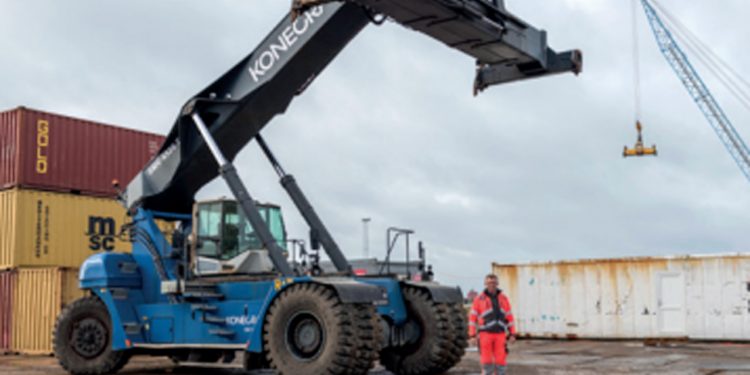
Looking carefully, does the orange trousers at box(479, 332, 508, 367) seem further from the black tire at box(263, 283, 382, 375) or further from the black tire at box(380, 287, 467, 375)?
the black tire at box(380, 287, 467, 375)

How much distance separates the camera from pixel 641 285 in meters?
23.0

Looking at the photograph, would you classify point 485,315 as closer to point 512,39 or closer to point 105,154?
point 512,39

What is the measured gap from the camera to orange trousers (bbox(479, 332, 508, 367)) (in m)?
10.4

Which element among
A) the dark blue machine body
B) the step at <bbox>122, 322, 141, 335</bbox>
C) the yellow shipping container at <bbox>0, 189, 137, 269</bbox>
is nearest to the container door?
the dark blue machine body

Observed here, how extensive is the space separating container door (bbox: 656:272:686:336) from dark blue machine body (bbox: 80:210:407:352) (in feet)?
39.0

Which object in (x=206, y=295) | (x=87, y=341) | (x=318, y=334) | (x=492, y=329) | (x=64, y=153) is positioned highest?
(x=64, y=153)

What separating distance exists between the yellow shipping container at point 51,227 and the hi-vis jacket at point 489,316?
36.9 ft

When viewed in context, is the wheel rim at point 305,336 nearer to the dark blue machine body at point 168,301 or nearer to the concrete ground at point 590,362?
the dark blue machine body at point 168,301

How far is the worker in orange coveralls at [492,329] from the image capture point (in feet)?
33.9

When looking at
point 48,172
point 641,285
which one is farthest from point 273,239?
point 641,285

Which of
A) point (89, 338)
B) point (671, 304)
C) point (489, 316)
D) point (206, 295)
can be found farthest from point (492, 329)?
point (671, 304)

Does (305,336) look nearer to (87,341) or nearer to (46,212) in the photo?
(87,341)

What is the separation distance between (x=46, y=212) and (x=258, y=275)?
9.43 m

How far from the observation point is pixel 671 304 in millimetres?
22547
